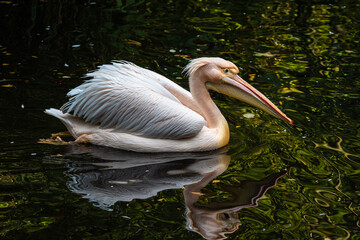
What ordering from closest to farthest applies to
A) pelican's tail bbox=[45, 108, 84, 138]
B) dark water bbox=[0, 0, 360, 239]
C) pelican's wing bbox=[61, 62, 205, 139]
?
1. dark water bbox=[0, 0, 360, 239]
2. pelican's wing bbox=[61, 62, 205, 139]
3. pelican's tail bbox=[45, 108, 84, 138]

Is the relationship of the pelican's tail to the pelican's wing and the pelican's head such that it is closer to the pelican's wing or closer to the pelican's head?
the pelican's wing

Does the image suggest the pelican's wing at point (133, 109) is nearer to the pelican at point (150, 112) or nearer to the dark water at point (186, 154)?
the pelican at point (150, 112)

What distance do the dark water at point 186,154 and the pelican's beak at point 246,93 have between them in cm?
30

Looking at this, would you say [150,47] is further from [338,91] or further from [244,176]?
[244,176]

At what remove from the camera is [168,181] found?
14.6 feet

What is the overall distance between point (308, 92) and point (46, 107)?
273cm

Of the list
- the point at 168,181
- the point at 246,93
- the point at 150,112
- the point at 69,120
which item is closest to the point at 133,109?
the point at 150,112

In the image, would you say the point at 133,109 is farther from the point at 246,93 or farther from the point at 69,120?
the point at 246,93

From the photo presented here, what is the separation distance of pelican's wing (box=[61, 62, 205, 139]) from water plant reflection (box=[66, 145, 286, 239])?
0.71 ft

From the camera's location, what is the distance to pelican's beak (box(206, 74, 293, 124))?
509cm

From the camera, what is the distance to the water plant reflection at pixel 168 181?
13.0 ft

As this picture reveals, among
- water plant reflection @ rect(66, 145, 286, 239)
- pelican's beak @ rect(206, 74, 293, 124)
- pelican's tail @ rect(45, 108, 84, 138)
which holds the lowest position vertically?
water plant reflection @ rect(66, 145, 286, 239)

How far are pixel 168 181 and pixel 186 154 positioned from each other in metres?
0.57

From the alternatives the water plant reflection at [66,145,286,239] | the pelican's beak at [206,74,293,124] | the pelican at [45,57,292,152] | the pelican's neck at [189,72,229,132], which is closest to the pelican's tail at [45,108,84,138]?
the pelican at [45,57,292,152]
